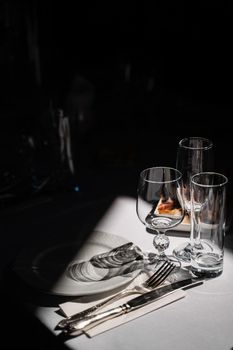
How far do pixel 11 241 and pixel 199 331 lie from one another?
0.51 metres

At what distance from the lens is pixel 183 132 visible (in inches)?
82.0

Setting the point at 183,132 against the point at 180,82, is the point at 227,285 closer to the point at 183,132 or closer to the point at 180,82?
the point at 183,132

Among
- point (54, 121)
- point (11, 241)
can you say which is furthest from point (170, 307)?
point (54, 121)

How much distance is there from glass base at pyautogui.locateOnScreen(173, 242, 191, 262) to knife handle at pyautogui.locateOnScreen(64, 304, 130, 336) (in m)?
0.23

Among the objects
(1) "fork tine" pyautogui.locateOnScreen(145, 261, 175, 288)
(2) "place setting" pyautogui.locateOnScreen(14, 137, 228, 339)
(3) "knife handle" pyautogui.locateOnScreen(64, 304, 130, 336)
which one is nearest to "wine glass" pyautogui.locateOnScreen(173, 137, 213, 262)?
(2) "place setting" pyautogui.locateOnScreen(14, 137, 228, 339)

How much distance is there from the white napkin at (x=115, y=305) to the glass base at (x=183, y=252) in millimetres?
119

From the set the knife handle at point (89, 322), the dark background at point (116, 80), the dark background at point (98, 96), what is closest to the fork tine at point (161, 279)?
the knife handle at point (89, 322)

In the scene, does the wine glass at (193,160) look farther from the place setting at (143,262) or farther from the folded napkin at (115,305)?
the folded napkin at (115,305)

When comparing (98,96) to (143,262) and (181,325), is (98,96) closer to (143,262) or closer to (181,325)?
(143,262)

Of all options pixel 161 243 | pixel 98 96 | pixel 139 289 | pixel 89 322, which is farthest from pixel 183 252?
pixel 98 96

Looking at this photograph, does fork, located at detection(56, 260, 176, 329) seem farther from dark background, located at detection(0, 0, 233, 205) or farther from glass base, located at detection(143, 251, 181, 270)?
dark background, located at detection(0, 0, 233, 205)

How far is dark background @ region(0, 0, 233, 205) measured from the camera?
5.89ft

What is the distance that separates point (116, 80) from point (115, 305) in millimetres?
1512

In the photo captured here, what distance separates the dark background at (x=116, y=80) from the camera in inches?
70.7
